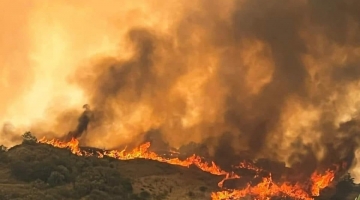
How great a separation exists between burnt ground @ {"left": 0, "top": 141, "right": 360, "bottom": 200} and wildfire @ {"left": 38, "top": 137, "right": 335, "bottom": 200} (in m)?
1.17

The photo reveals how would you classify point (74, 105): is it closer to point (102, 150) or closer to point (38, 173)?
point (102, 150)

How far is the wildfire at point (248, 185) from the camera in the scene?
71.1 metres

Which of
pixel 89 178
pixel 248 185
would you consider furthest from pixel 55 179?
pixel 248 185

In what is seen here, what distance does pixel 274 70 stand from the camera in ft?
276

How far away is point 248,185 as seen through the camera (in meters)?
73.4

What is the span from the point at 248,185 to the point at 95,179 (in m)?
18.4

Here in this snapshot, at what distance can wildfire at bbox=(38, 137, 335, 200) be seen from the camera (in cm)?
7112

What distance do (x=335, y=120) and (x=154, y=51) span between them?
28349mm

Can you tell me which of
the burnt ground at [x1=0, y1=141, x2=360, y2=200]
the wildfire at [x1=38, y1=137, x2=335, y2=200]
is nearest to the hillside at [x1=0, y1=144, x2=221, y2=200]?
the burnt ground at [x1=0, y1=141, x2=360, y2=200]

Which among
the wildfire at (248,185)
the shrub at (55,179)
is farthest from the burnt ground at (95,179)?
the wildfire at (248,185)

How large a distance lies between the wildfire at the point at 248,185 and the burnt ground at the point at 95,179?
1.17m

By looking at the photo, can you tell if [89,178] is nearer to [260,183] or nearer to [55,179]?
[55,179]

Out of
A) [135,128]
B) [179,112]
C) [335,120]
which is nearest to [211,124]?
[179,112]

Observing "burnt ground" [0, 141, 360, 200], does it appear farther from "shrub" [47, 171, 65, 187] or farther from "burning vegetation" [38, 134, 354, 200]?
"burning vegetation" [38, 134, 354, 200]
